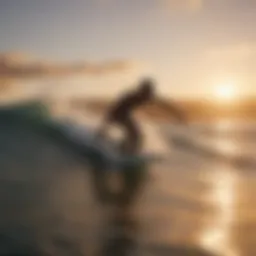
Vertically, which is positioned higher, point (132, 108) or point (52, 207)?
point (132, 108)

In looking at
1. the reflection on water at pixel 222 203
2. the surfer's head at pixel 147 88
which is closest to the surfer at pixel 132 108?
the surfer's head at pixel 147 88

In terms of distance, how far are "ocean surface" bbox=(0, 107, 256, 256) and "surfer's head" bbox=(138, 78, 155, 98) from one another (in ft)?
0.19

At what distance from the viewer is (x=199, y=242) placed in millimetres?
924

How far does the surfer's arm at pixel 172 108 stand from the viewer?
0.98 m

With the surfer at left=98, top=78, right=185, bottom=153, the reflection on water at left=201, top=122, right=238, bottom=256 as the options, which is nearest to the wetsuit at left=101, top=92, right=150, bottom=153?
the surfer at left=98, top=78, right=185, bottom=153

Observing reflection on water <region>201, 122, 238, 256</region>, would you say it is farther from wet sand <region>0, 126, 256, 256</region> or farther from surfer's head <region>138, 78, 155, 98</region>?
surfer's head <region>138, 78, 155, 98</region>

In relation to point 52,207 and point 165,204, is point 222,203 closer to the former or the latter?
point 165,204

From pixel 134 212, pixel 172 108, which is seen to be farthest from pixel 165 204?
pixel 172 108

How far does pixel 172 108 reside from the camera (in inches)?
38.9

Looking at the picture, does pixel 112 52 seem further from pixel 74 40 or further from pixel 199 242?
pixel 199 242

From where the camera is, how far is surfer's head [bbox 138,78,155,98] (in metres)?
0.99

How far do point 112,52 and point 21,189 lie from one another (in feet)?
1.00

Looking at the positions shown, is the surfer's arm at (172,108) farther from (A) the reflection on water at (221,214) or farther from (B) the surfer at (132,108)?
(A) the reflection on water at (221,214)

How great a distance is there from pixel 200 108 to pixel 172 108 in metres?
0.05
